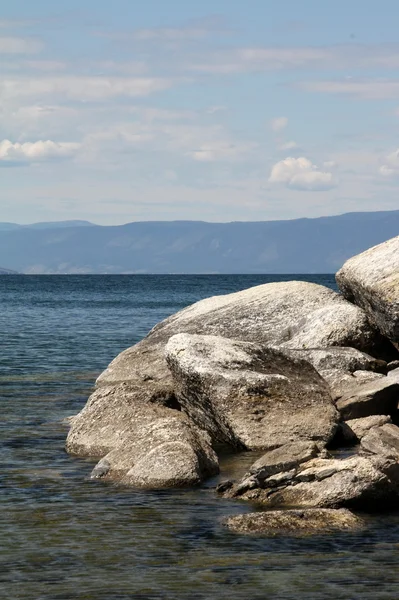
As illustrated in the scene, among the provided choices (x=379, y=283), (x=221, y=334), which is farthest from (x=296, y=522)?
(x=221, y=334)

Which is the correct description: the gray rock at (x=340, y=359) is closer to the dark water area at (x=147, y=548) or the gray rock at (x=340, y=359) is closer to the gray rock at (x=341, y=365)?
the gray rock at (x=341, y=365)

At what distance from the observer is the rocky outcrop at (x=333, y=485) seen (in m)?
15.8

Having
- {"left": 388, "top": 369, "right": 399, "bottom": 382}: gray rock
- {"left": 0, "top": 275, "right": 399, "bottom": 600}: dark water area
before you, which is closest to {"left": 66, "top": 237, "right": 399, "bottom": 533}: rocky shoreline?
{"left": 388, "top": 369, "right": 399, "bottom": 382}: gray rock

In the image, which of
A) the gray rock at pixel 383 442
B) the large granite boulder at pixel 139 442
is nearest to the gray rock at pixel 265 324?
the large granite boulder at pixel 139 442

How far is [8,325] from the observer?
65.2 m

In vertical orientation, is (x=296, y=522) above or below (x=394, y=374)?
below

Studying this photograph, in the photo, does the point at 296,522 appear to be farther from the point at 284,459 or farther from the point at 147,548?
the point at 284,459

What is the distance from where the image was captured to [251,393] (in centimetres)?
2039

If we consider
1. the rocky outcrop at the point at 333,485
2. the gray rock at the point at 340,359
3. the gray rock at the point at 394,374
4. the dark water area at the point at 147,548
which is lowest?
the dark water area at the point at 147,548

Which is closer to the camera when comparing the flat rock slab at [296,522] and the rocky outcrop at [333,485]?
the flat rock slab at [296,522]

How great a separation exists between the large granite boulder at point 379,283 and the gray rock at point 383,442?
231 inches

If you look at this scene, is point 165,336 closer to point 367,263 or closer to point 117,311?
point 367,263

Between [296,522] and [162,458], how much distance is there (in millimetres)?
3776

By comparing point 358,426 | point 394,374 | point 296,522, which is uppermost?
point 394,374
